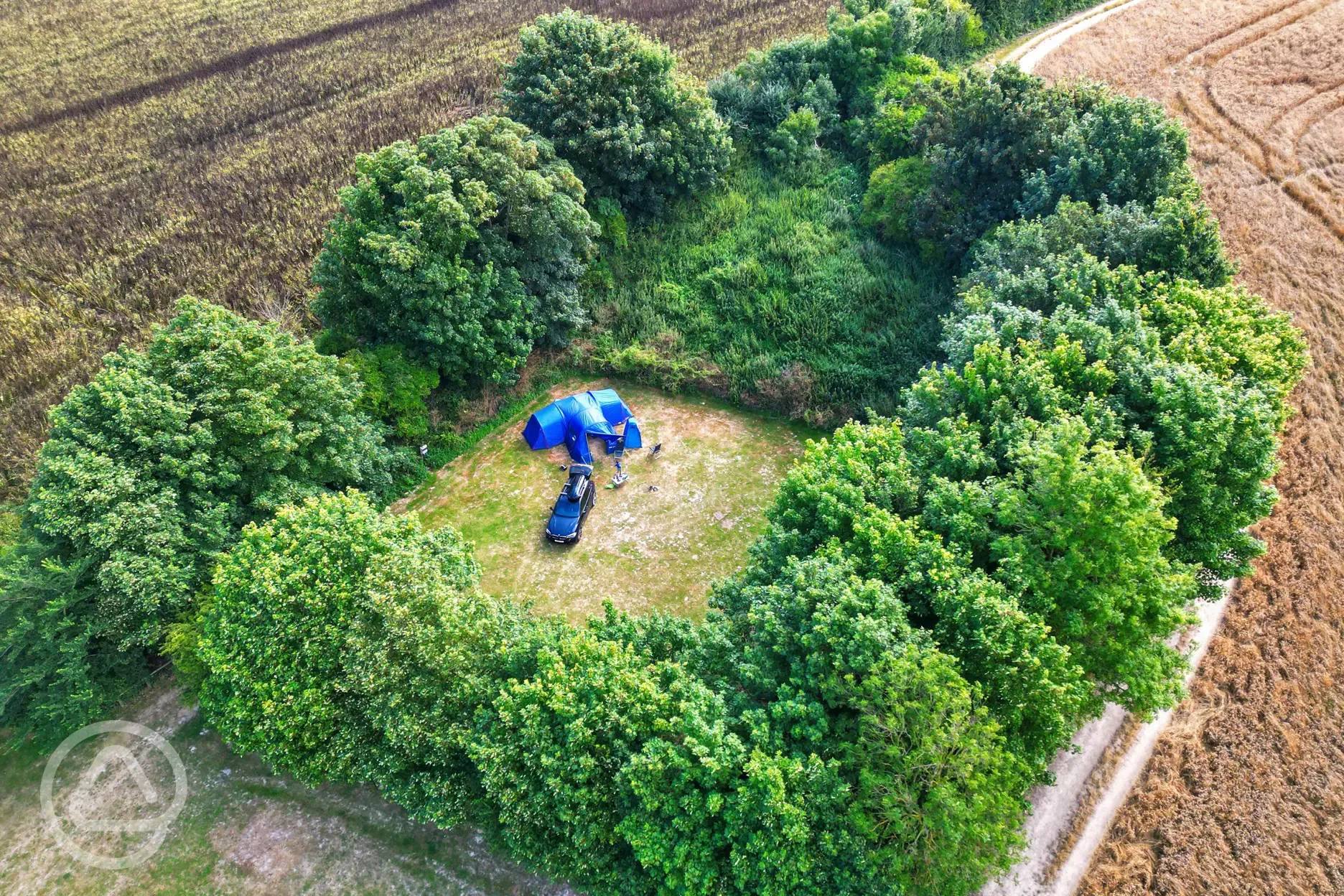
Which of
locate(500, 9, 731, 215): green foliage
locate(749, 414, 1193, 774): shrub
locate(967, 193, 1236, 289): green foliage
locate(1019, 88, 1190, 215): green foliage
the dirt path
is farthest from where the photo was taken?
locate(500, 9, 731, 215): green foliage

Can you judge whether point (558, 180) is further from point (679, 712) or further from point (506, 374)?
point (679, 712)

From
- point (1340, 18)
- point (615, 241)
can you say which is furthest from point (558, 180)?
point (1340, 18)

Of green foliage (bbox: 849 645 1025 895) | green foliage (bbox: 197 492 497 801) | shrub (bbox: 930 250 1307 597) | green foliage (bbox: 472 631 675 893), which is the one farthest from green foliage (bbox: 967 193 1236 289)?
green foliage (bbox: 197 492 497 801)

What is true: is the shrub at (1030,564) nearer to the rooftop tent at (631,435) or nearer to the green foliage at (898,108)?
the rooftop tent at (631,435)

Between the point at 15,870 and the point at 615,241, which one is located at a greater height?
the point at 615,241

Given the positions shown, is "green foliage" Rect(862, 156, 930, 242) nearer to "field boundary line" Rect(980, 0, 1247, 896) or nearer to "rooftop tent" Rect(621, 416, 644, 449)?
"rooftop tent" Rect(621, 416, 644, 449)

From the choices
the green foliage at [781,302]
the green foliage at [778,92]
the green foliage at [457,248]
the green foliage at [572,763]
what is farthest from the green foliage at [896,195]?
the green foliage at [572,763]

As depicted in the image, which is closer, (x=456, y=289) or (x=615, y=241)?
(x=456, y=289)

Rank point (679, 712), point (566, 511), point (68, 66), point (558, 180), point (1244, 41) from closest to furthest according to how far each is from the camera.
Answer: point (679, 712)
point (566, 511)
point (558, 180)
point (1244, 41)
point (68, 66)
